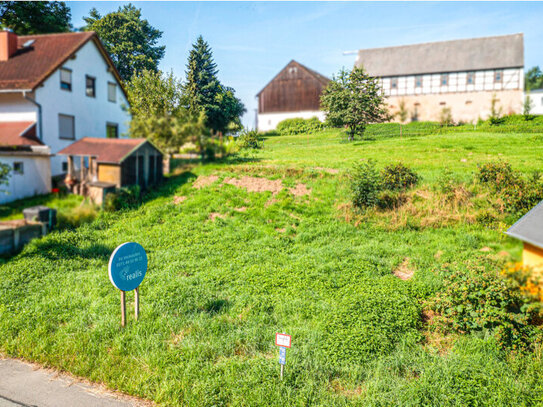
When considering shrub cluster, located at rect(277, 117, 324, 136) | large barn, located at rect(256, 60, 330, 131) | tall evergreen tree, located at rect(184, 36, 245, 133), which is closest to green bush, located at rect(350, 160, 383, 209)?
shrub cluster, located at rect(277, 117, 324, 136)

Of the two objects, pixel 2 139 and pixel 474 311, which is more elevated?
pixel 2 139

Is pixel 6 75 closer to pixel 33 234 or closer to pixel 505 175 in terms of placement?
pixel 33 234

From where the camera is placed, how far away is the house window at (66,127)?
10.1ft

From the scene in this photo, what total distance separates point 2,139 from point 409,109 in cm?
1171

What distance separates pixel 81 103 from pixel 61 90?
18cm

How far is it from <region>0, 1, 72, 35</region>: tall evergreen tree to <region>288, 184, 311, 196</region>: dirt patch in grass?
9610 mm

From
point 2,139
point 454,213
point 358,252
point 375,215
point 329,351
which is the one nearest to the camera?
point 2,139

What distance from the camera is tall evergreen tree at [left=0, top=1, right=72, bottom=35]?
13.3ft

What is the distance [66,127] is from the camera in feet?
10.3

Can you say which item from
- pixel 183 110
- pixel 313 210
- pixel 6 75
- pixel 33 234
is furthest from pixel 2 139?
pixel 313 210

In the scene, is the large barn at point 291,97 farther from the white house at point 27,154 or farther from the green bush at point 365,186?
the white house at point 27,154

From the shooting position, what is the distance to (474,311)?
22.5 ft

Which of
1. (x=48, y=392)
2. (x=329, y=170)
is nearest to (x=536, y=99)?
(x=329, y=170)

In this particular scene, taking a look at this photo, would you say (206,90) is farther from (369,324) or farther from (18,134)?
(369,324)
